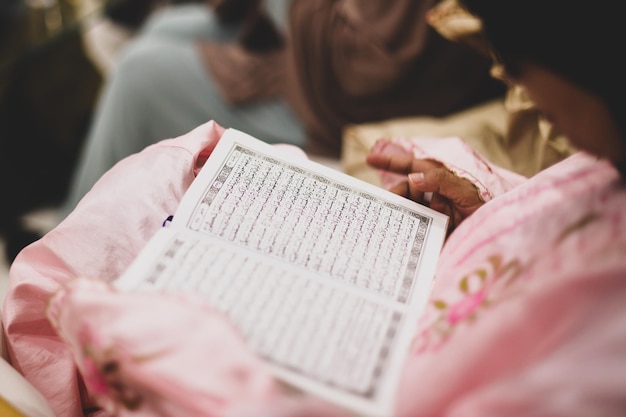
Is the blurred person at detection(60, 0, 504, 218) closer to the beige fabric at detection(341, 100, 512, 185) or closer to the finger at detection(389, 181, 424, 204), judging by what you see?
the beige fabric at detection(341, 100, 512, 185)

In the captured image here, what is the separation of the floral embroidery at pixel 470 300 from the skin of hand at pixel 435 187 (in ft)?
0.49

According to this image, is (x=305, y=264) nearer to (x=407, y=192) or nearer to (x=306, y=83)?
(x=407, y=192)

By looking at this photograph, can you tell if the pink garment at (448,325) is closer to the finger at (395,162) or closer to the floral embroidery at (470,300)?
the floral embroidery at (470,300)

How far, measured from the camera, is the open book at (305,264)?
1.36ft

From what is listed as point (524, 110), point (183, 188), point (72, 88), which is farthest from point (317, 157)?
point (72, 88)

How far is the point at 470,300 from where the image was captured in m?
0.46

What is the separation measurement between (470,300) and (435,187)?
7.5 inches

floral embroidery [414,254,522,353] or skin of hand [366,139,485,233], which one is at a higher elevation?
skin of hand [366,139,485,233]

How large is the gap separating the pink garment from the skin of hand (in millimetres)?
97

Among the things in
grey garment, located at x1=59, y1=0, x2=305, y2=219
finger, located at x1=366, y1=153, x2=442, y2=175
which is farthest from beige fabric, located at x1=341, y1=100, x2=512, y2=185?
grey garment, located at x1=59, y1=0, x2=305, y2=219

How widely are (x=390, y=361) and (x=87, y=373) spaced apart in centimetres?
24

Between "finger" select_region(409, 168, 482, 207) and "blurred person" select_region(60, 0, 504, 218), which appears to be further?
"blurred person" select_region(60, 0, 504, 218)

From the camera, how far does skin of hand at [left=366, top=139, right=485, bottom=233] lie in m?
0.61

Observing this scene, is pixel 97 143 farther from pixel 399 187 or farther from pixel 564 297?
pixel 564 297
